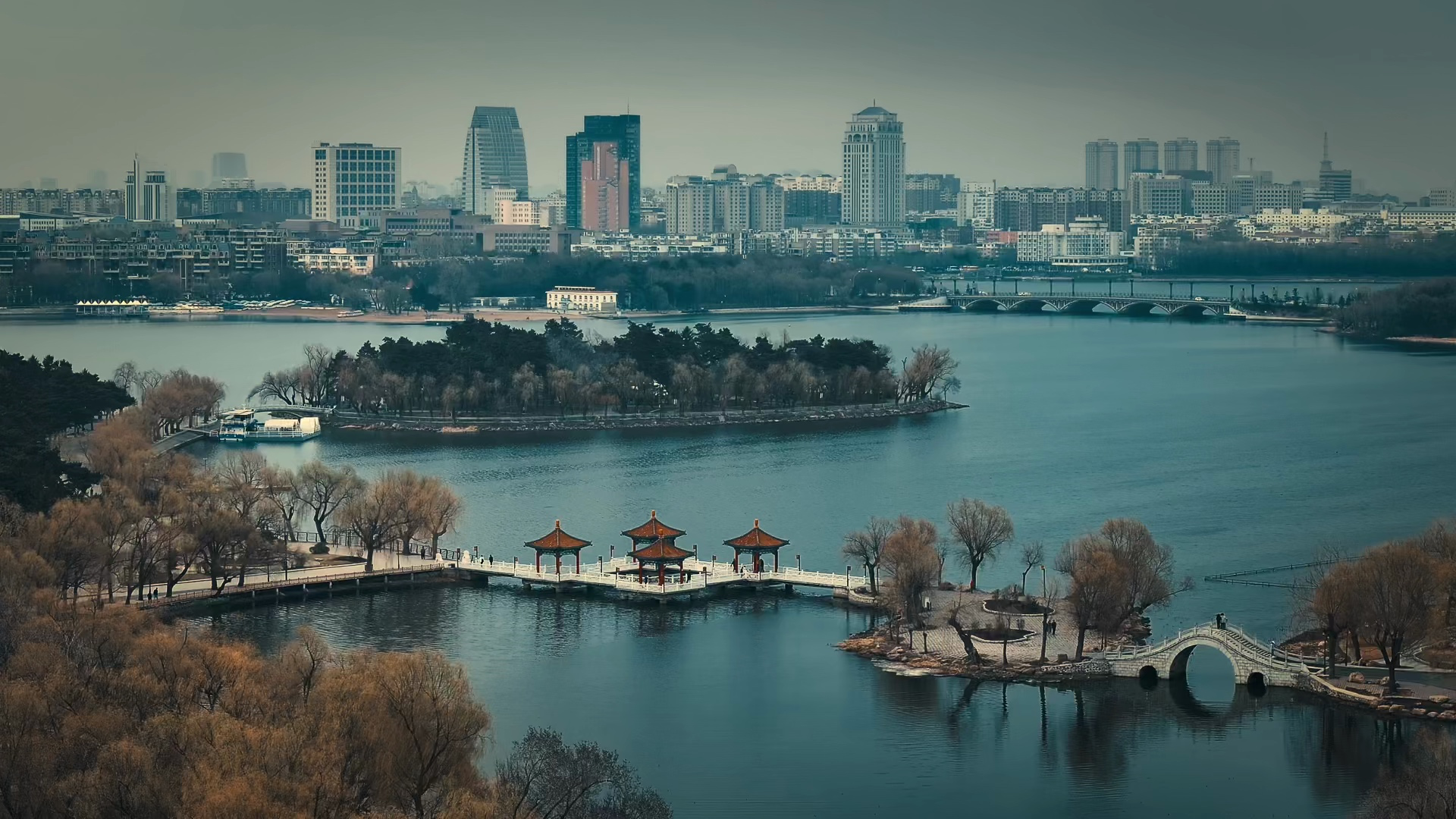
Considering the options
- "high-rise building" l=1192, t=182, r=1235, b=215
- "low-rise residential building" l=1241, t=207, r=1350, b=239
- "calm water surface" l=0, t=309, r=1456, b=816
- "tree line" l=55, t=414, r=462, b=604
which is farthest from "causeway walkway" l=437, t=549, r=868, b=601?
"high-rise building" l=1192, t=182, r=1235, b=215

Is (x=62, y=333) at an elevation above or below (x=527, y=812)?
above

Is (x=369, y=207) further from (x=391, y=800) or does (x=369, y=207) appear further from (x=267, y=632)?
(x=391, y=800)

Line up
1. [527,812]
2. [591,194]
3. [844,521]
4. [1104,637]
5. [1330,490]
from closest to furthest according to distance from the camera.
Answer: [527,812] < [1104,637] < [844,521] < [1330,490] < [591,194]

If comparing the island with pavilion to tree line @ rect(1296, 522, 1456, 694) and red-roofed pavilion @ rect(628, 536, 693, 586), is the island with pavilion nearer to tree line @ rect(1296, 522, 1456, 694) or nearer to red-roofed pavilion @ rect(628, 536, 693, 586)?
red-roofed pavilion @ rect(628, 536, 693, 586)

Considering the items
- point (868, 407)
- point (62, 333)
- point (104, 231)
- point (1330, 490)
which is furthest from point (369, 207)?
point (1330, 490)

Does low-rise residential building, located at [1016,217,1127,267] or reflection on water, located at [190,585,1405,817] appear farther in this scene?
low-rise residential building, located at [1016,217,1127,267]

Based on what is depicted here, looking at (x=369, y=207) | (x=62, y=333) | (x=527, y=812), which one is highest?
(x=369, y=207)
